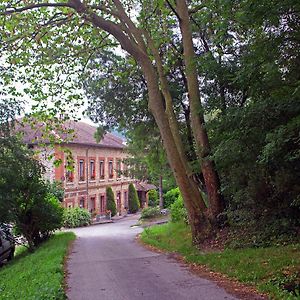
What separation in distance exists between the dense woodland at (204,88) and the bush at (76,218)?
1988 centimetres

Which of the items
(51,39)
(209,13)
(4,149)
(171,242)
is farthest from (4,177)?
(209,13)

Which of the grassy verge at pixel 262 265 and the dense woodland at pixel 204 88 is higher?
the dense woodland at pixel 204 88

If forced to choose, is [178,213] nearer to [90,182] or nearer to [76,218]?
[76,218]

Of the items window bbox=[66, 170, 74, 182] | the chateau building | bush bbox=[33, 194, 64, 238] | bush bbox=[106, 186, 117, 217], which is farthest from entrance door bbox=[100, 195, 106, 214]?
bush bbox=[33, 194, 64, 238]

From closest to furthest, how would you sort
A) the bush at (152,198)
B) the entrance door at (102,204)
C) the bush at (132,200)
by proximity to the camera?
the entrance door at (102,204), the bush at (132,200), the bush at (152,198)

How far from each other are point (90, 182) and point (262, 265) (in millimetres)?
40482

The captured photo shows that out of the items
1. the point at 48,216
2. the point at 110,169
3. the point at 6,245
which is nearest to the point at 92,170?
the point at 110,169

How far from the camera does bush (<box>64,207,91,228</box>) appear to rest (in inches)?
1607

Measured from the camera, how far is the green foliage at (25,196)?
17094 millimetres

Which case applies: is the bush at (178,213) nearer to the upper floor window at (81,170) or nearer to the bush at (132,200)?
the upper floor window at (81,170)

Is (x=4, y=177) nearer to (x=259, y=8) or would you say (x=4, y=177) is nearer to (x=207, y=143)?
(x=207, y=143)

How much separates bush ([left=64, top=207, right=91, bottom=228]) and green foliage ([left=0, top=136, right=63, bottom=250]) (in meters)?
16.9

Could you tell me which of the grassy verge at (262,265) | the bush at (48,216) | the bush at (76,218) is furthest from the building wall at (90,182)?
the grassy verge at (262,265)

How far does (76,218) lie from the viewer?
41438 millimetres
